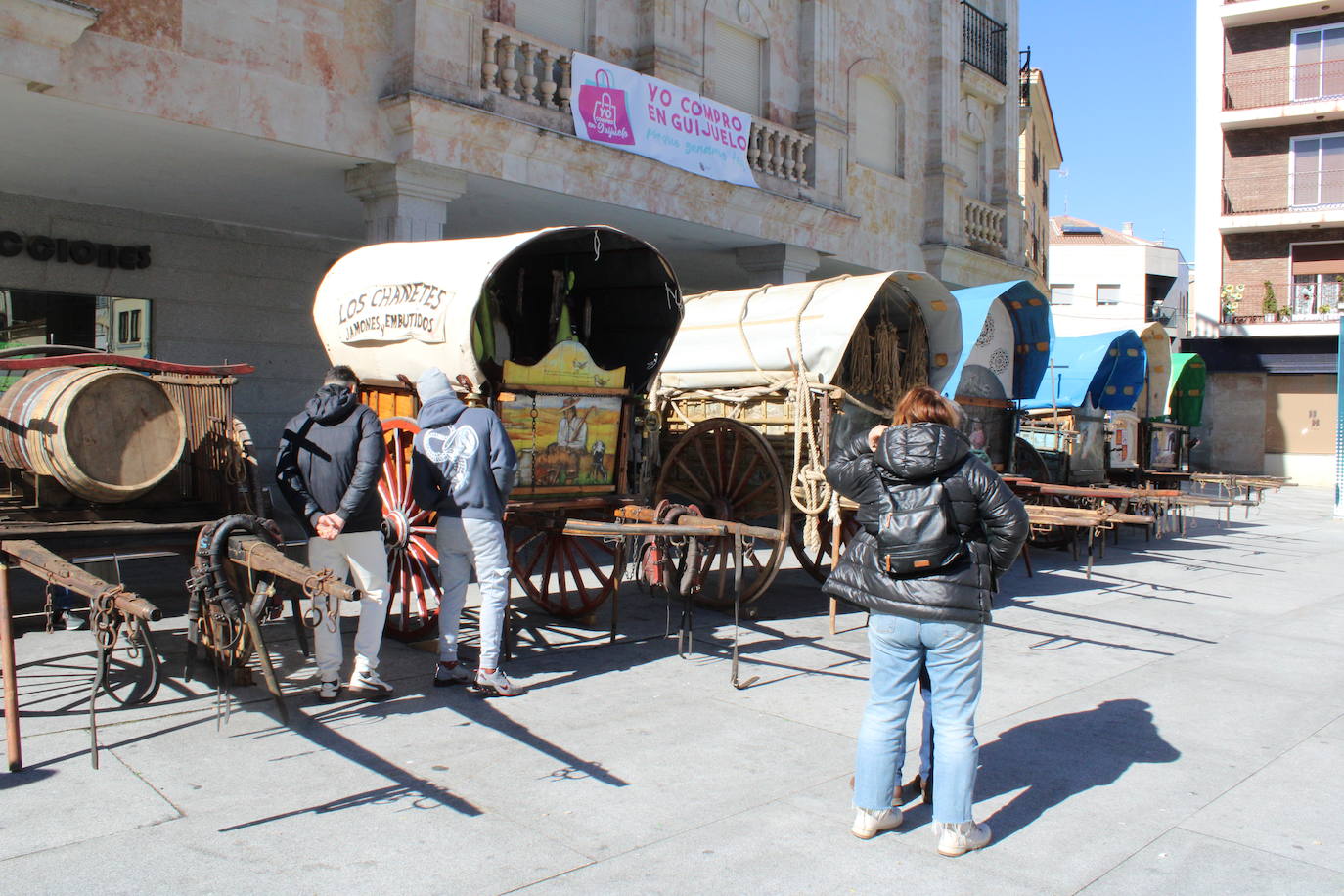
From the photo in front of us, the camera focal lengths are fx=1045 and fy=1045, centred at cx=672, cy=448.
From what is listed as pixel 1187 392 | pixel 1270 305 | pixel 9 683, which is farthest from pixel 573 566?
pixel 1270 305

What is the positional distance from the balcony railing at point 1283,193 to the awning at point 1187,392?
46.5 feet

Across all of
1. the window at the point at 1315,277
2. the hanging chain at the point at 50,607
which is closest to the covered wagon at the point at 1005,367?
the hanging chain at the point at 50,607

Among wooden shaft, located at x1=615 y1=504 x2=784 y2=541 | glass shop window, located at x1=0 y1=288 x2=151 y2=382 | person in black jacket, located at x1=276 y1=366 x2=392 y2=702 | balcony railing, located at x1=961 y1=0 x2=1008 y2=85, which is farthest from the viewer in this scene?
balcony railing, located at x1=961 y1=0 x2=1008 y2=85

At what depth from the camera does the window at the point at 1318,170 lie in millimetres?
29281

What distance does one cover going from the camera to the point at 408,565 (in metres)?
7.04

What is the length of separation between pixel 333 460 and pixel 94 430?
117cm

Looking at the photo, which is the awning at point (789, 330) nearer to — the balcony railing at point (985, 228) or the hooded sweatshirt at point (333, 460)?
the hooded sweatshirt at point (333, 460)

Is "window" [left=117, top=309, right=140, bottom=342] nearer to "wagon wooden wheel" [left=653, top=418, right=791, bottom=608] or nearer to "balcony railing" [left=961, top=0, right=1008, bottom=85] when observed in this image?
"wagon wooden wheel" [left=653, top=418, right=791, bottom=608]

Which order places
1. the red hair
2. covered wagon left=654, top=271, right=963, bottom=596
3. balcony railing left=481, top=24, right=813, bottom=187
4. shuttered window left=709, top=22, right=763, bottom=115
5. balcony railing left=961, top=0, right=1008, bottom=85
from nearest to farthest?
the red hair < covered wagon left=654, top=271, right=963, bottom=596 < balcony railing left=481, top=24, right=813, bottom=187 < shuttered window left=709, top=22, right=763, bottom=115 < balcony railing left=961, top=0, right=1008, bottom=85

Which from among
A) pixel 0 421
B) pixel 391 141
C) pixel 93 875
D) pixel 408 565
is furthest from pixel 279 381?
pixel 93 875

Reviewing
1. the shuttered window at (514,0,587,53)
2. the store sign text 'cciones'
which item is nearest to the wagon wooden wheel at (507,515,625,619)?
the shuttered window at (514,0,587,53)

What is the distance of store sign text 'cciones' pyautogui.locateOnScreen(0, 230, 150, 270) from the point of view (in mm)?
10891

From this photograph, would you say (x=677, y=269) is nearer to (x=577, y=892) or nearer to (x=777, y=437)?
(x=777, y=437)

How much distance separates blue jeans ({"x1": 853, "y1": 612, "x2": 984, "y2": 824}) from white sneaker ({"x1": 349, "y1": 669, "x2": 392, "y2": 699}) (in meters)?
2.82
